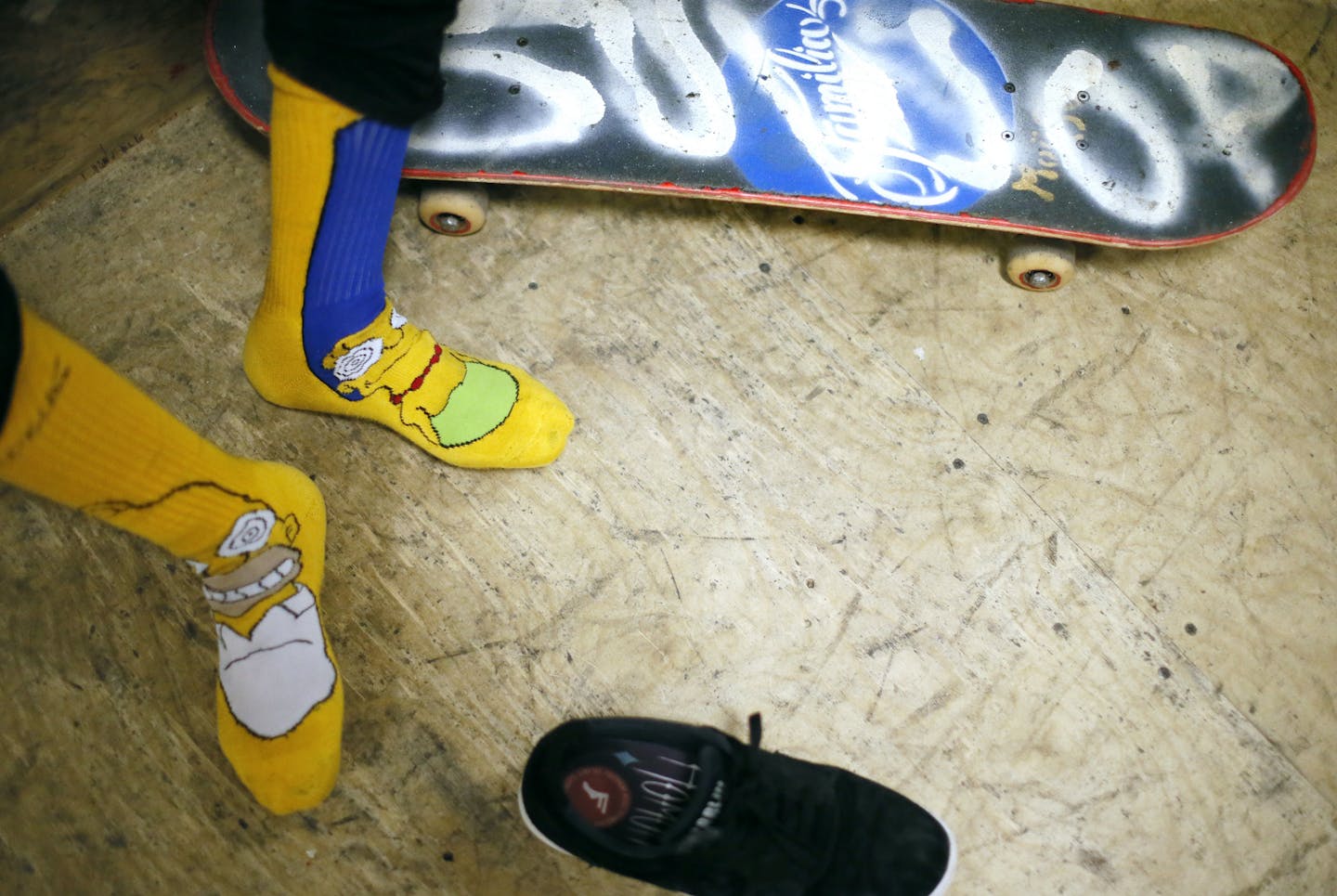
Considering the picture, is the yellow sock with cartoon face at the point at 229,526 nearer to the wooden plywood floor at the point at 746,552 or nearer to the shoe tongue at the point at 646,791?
the wooden plywood floor at the point at 746,552

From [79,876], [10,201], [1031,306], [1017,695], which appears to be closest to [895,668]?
[1017,695]

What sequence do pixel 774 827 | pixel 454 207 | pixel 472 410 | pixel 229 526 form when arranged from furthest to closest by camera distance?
pixel 454 207, pixel 472 410, pixel 774 827, pixel 229 526

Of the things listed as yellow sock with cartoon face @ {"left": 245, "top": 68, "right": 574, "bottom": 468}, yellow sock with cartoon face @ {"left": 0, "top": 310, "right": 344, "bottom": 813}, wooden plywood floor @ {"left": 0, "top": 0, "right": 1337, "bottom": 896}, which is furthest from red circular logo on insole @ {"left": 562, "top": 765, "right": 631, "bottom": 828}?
yellow sock with cartoon face @ {"left": 245, "top": 68, "right": 574, "bottom": 468}

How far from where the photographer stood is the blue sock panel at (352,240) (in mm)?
1039

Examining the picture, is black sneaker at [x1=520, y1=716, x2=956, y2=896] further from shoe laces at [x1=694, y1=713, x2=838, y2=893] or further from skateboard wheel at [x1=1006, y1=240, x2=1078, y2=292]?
skateboard wheel at [x1=1006, y1=240, x2=1078, y2=292]

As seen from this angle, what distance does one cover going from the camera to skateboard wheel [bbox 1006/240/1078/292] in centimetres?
145

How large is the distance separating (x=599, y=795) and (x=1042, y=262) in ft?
3.44

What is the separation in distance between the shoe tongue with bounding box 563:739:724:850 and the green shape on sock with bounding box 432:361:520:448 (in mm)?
473

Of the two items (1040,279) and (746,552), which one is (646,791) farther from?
(1040,279)

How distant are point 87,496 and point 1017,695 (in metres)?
1.20

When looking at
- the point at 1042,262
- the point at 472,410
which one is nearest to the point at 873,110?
the point at 1042,262

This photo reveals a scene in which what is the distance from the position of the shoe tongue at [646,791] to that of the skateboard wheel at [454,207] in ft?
2.71

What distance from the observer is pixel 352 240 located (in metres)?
1.13

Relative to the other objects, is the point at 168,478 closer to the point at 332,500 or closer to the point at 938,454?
the point at 332,500
